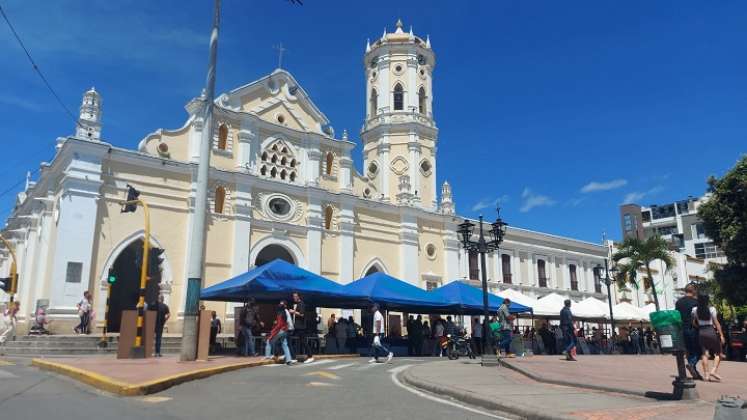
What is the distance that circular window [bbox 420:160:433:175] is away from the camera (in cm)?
3434

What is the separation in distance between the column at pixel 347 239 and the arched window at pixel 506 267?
42.6 feet

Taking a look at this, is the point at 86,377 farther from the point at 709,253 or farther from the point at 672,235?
the point at 672,235

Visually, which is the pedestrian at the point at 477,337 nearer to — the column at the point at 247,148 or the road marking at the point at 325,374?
the road marking at the point at 325,374

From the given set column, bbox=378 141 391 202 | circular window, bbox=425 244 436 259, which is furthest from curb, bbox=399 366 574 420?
column, bbox=378 141 391 202

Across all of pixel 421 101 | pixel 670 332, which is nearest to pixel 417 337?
pixel 670 332

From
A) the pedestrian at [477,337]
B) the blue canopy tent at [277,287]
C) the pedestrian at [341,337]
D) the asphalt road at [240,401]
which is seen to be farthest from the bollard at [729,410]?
the pedestrian at [477,337]

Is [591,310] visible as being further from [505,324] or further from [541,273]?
[541,273]

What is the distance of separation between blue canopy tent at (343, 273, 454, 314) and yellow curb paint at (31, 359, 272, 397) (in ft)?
24.4

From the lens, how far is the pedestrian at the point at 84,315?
1939 centimetres

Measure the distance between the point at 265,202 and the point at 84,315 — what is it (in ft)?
31.9

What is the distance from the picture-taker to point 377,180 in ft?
112

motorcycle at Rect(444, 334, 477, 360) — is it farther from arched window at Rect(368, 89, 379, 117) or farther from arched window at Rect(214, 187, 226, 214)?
arched window at Rect(368, 89, 379, 117)

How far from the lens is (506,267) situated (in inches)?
1490

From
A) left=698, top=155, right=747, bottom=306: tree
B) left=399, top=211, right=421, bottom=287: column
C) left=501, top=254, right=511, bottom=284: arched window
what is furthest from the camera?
left=501, top=254, right=511, bottom=284: arched window
